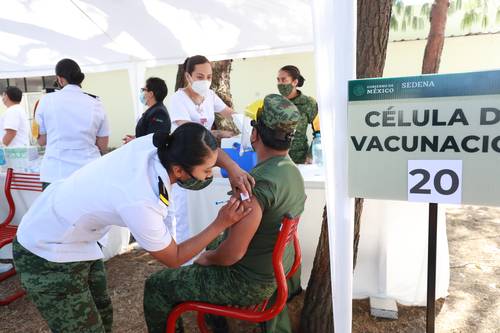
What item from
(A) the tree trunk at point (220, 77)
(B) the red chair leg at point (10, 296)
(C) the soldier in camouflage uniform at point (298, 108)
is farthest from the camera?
(A) the tree trunk at point (220, 77)

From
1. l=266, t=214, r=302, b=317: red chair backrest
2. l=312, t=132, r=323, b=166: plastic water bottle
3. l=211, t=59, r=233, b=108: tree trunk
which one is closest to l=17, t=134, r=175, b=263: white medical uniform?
l=266, t=214, r=302, b=317: red chair backrest

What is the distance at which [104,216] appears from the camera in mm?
1273

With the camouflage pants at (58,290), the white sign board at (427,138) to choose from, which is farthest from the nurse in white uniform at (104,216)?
the white sign board at (427,138)

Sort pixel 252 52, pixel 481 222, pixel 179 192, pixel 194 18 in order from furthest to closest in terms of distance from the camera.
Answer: pixel 481 222
pixel 252 52
pixel 194 18
pixel 179 192

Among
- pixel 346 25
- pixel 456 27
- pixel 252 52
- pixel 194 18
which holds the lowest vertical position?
pixel 346 25

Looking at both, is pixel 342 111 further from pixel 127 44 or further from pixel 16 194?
pixel 127 44

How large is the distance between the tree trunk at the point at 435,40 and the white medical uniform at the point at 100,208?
8.67ft

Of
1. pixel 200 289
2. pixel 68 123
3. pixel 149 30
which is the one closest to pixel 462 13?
pixel 149 30

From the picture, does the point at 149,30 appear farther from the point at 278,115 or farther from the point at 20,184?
the point at 278,115

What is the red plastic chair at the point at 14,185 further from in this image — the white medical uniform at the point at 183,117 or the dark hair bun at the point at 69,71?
the white medical uniform at the point at 183,117

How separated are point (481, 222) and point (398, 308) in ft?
7.71

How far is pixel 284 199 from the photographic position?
5.01ft

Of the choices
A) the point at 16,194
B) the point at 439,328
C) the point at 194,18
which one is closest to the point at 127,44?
the point at 194,18

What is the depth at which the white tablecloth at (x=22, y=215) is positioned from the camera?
310 cm
